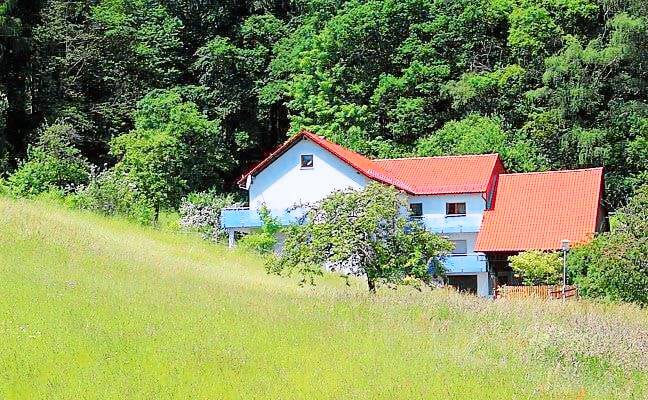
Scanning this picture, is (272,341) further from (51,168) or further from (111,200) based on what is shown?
(51,168)

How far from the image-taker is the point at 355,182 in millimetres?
42312

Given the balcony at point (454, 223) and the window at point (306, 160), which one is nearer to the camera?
the balcony at point (454, 223)

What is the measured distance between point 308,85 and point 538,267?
1918cm

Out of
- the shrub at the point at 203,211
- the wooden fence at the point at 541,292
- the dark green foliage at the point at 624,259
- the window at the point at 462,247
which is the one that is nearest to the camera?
the dark green foliage at the point at 624,259

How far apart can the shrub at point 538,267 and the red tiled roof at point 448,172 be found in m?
6.09

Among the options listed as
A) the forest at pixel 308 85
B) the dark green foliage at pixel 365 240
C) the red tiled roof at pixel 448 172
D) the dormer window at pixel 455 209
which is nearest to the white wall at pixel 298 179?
the red tiled roof at pixel 448 172

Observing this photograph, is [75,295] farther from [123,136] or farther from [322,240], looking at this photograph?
[123,136]

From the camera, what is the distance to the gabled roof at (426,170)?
4225 centimetres

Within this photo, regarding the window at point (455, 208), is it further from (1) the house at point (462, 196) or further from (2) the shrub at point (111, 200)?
(2) the shrub at point (111, 200)

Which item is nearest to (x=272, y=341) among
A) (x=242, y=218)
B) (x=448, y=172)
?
(x=242, y=218)

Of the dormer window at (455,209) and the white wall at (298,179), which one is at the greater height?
the white wall at (298,179)

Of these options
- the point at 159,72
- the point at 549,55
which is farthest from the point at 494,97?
the point at 159,72

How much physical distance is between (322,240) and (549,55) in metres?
29.4

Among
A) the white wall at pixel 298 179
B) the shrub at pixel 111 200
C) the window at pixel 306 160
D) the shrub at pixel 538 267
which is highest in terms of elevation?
the window at pixel 306 160
